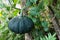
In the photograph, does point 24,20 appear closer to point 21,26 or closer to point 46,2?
point 21,26

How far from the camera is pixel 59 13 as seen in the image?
146 cm

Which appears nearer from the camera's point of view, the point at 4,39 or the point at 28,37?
the point at 28,37

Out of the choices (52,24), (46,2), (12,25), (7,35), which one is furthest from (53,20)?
(7,35)

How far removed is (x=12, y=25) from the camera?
4.49 feet

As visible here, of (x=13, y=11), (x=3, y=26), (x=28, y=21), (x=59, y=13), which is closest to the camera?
(x=28, y=21)

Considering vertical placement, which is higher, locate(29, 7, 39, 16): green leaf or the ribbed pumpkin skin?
locate(29, 7, 39, 16): green leaf

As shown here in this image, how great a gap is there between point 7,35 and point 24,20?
16.5 inches

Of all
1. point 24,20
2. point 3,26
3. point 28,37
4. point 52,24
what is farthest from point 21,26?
point 3,26

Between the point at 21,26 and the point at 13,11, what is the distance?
0.80ft

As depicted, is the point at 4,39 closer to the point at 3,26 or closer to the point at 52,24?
the point at 3,26

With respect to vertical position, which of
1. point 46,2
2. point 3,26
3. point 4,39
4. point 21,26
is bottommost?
point 4,39

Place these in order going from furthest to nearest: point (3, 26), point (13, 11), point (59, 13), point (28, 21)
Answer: point (3, 26) < point (13, 11) < point (59, 13) < point (28, 21)

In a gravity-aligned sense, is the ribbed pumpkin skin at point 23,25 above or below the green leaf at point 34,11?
below

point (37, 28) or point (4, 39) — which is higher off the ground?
point (37, 28)
